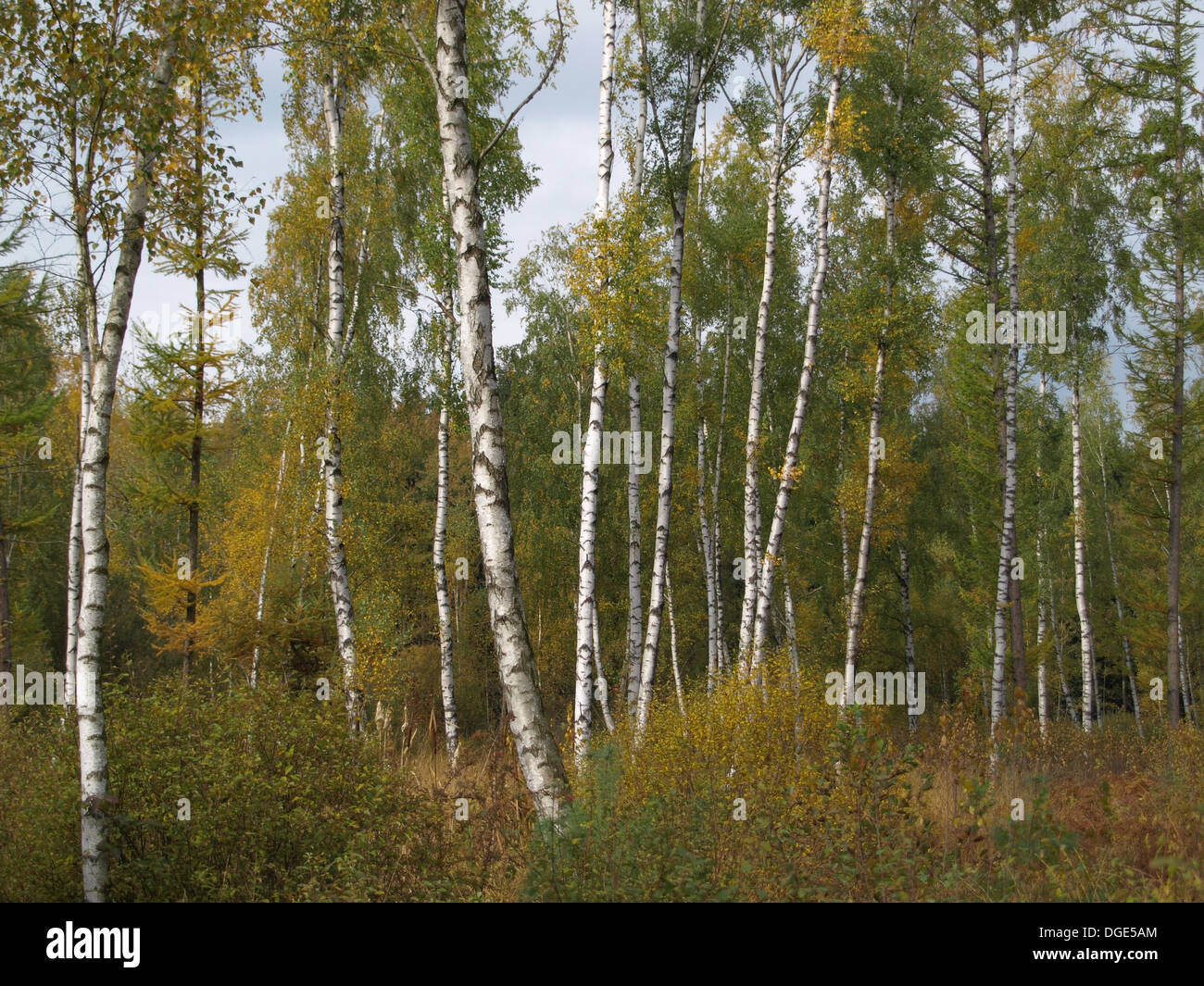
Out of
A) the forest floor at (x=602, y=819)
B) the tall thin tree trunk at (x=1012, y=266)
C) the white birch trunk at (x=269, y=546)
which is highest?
the tall thin tree trunk at (x=1012, y=266)

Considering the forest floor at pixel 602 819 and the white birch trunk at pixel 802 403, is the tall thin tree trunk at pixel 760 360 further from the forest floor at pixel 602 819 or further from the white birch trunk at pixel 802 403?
the forest floor at pixel 602 819

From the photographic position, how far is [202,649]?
15.0 meters

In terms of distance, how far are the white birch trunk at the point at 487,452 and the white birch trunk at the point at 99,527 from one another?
2317 mm

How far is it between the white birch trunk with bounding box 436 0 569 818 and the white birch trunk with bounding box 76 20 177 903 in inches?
91.2

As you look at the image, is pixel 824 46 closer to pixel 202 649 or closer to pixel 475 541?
pixel 202 649

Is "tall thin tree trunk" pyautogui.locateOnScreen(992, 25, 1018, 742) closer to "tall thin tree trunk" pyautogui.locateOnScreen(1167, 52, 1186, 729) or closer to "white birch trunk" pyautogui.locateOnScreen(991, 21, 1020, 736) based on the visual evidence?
"white birch trunk" pyautogui.locateOnScreen(991, 21, 1020, 736)

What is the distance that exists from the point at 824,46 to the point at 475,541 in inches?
639

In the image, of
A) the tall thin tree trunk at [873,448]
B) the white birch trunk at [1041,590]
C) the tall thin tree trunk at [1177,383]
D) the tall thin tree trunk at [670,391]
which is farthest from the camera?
the white birch trunk at [1041,590]

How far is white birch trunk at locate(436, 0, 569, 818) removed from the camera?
19.2ft

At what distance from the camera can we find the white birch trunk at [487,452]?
584 centimetres

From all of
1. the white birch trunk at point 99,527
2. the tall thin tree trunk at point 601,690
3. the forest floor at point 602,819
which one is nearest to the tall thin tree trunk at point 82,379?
the white birch trunk at point 99,527

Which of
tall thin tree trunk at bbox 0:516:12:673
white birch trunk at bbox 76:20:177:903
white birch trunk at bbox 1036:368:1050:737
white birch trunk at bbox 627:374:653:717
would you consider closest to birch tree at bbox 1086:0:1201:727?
white birch trunk at bbox 1036:368:1050:737

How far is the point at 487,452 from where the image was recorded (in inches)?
240
